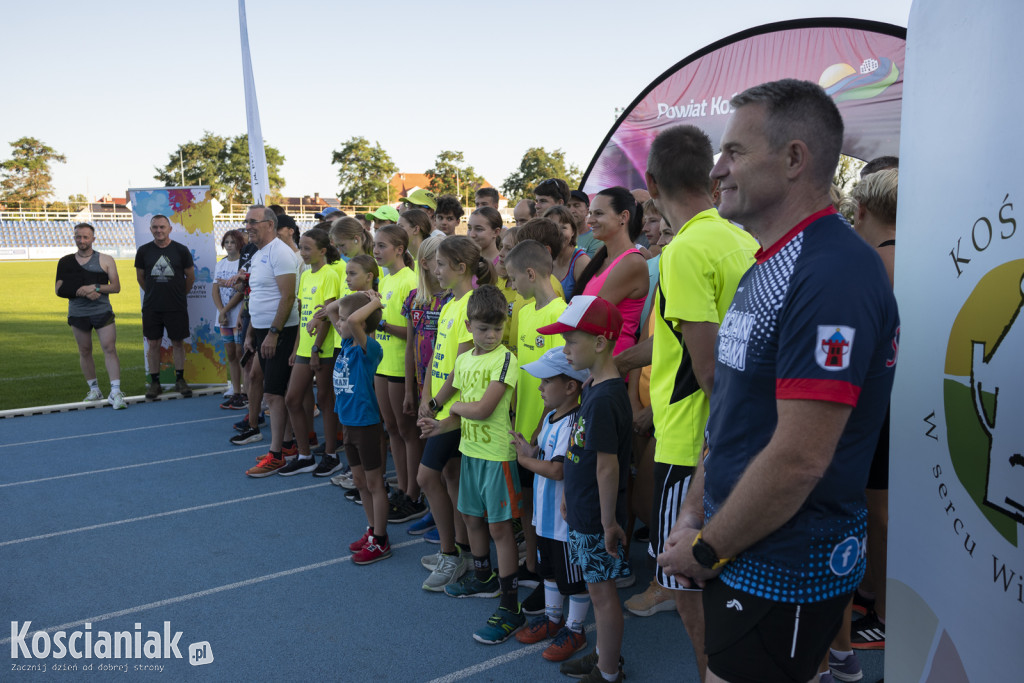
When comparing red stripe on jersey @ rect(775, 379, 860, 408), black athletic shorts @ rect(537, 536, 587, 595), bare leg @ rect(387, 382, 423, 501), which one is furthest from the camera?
bare leg @ rect(387, 382, 423, 501)

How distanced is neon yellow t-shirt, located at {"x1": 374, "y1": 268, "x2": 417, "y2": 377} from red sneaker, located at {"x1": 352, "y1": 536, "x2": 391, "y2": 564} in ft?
3.99

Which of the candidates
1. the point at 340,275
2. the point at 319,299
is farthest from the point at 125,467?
the point at 340,275

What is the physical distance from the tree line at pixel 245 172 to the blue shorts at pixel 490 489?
4606 cm

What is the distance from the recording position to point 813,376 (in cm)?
129

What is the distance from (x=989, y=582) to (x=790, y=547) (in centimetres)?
71

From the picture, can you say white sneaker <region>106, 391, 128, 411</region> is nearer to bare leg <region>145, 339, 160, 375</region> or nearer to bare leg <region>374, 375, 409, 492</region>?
bare leg <region>145, 339, 160, 375</region>

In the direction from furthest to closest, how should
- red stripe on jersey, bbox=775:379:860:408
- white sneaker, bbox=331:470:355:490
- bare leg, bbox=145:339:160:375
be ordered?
bare leg, bbox=145:339:160:375 → white sneaker, bbox=331:470:355:490 → red stripe on jersey, bbox=775:379:860:408

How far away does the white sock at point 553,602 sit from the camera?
131 inches

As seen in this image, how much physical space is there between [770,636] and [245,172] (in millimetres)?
81375

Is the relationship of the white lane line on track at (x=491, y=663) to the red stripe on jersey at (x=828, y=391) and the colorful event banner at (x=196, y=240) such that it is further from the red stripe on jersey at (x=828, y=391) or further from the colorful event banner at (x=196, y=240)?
the colorful event banner at (x=196, y=240)

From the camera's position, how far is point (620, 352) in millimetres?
3289

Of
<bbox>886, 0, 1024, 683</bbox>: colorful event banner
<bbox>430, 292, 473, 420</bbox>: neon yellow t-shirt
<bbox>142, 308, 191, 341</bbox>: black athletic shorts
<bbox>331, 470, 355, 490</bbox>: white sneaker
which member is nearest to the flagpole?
<bbox>142, 308, 191, 341</bbox>: black athletic shorts

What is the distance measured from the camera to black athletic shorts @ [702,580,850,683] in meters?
1.43

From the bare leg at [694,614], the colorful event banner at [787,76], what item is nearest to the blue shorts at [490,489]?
the bare leg at [694,614]
